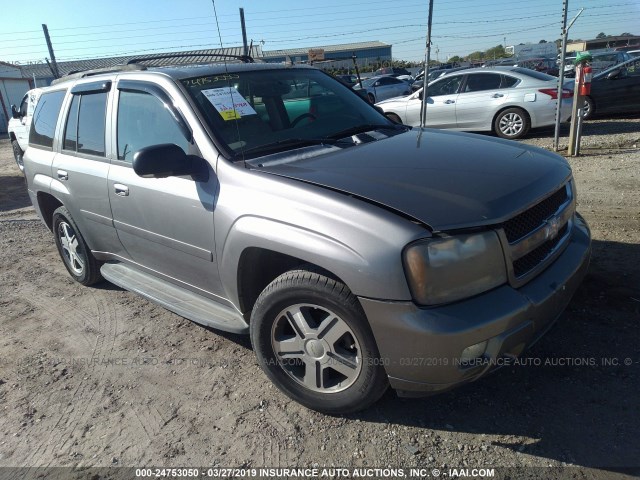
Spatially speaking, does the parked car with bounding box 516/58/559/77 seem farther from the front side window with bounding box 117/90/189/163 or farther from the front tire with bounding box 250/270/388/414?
the front tire with bounding box 250/270/388/414

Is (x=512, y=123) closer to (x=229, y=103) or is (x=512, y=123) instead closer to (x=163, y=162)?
(x=229, y=103)

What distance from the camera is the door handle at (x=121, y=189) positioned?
11.4ft

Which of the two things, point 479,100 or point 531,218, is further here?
point 479,100

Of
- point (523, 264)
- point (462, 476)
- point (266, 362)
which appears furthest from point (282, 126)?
point (462, 476)

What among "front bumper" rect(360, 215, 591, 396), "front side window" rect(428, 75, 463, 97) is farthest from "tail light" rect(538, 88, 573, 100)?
"front bumper" rect(360, 215, 591, 396)

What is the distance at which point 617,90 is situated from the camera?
445 inches

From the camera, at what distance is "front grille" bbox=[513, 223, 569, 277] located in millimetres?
2465

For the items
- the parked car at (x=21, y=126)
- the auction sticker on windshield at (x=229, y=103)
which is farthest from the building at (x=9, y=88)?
the auction sticker on windshield at (x=229, y=103)

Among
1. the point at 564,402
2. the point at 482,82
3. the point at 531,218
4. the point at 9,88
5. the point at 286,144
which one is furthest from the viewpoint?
the point at 9,88

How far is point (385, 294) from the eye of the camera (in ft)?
7.29

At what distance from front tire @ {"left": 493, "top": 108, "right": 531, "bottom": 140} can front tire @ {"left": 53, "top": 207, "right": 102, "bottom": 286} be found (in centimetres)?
833

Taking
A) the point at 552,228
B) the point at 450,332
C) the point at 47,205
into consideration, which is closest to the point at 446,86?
the point at 47,205

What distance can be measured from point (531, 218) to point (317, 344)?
4.22 feet

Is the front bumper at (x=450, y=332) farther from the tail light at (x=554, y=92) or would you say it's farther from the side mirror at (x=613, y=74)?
the side mirror at (x=613, y=74)
